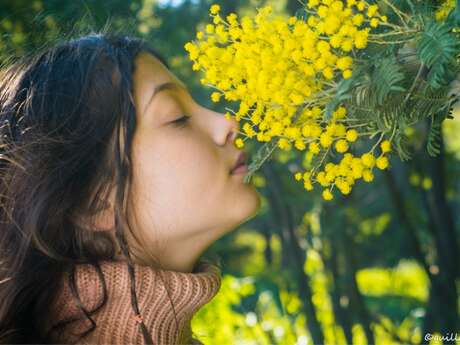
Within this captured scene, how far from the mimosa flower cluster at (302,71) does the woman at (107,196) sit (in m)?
0.35

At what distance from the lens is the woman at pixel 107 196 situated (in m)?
1.41

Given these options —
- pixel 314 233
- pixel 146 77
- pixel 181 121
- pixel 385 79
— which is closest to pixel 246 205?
pixel 181 121

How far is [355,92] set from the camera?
94cm

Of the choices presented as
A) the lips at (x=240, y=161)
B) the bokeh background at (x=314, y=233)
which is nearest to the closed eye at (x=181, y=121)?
the lips at (x=240, y=161)

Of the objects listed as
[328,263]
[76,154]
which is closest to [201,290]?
[76,154]

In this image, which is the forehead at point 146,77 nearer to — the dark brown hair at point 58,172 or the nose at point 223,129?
the dark brown hair at point 58,172

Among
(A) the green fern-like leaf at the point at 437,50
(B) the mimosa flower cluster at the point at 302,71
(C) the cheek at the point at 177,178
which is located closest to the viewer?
(A) the green fern-like leaf at the point at 437,50

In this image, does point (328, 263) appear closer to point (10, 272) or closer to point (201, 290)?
point (201, 290)

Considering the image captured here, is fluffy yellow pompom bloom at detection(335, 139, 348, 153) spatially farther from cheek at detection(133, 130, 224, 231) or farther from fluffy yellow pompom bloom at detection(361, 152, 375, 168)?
cheek at detection(133, 130, 224, 231)

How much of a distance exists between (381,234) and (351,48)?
3012 millimetres

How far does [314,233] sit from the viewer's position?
346 centimetres

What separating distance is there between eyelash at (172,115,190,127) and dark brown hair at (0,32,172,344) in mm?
95

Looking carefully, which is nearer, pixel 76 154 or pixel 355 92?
pixel 355 92

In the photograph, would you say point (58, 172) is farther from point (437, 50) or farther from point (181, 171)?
point (437, 50)
